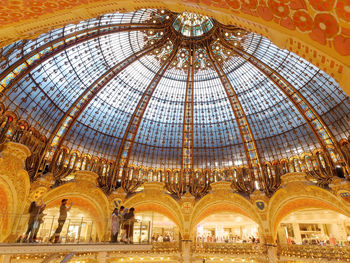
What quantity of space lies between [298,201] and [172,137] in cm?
1650

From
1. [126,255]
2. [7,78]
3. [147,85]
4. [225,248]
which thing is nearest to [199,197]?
[225,248]

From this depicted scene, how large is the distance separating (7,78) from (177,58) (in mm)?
16993

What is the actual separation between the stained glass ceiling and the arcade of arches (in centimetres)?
13

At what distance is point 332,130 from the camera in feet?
72.9

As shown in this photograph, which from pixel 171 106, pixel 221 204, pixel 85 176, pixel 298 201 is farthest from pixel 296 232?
pixel 85 176

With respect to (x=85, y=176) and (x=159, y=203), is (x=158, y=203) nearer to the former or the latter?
(x=159, y=203)

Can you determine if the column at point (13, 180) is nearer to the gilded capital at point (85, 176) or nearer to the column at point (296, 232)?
the gilded capital at point (85, 176)

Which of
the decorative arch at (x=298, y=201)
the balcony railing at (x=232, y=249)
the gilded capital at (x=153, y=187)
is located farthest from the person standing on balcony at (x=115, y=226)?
the decorative arch at (x=298, y=201)

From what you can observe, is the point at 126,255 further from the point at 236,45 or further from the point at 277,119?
the point at 236,45

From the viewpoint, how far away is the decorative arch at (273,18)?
11.6 ft

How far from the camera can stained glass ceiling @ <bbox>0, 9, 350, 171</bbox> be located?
20359mm

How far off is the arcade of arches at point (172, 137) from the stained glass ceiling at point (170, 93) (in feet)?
0.42

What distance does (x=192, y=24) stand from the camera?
24.5 meters

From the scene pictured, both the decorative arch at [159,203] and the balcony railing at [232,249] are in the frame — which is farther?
the decorative arch at [159,203]
